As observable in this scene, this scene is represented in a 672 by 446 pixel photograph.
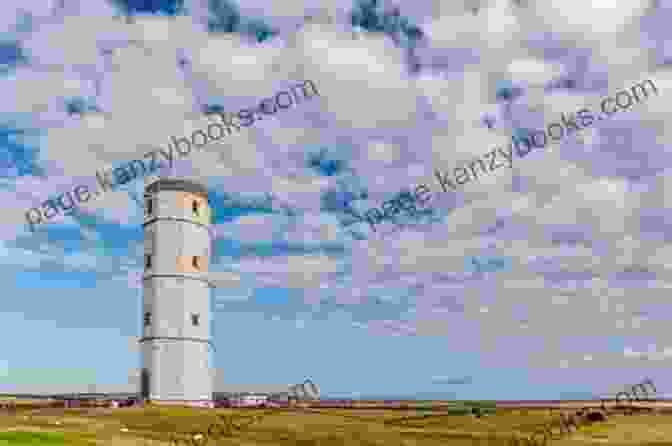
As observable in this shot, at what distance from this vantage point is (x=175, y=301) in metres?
47.5

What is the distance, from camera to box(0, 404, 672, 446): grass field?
2534cm

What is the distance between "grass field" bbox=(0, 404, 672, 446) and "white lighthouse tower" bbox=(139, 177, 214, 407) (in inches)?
249

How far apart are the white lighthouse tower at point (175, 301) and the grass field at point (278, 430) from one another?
6.33 m

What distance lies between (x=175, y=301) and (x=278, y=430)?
18.1 metres

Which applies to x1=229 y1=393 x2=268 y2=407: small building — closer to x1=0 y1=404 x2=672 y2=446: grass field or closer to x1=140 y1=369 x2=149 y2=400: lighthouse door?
x1=140 y1=369 x2=149 y2=400: lighthouse door

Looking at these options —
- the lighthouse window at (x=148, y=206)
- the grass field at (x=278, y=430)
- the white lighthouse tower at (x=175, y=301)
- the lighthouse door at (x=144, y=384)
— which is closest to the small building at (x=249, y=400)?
the white lighthouse tower at (x=175, y=301)

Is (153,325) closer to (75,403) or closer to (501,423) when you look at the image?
(75,403)

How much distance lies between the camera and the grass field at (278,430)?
998 inches

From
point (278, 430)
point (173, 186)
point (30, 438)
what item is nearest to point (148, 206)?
point (173, 186)

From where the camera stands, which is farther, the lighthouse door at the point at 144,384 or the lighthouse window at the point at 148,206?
the lighthouse window at the point at 148,206

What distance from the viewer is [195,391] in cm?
4772

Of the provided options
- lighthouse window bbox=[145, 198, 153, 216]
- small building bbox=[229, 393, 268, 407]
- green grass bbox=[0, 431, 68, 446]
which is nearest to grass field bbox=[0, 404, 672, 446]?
green grass bbox=[0, 431, 68, 446]

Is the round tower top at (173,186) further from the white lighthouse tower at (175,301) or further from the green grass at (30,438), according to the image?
the green grass at (30,438)

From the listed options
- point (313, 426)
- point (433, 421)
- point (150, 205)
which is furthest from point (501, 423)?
point (150, 205)
